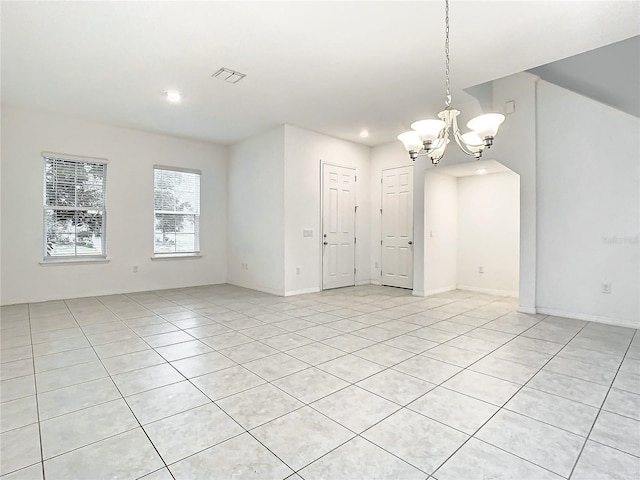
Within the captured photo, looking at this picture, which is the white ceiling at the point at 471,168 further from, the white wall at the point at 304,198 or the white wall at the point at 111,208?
the white wall at the point at 111,208

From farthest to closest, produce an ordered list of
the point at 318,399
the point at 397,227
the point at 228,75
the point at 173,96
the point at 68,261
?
the point at 397,227
the point at 68,261
the point at 173,96
the point at 228,75
the point at 318,399

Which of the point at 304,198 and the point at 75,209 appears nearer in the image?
the point at 75,209

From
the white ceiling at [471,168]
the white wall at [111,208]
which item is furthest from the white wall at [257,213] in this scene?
the white ceiling at [471,168]

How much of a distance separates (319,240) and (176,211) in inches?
112

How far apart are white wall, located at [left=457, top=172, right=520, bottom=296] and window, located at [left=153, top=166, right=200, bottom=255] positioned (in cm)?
514

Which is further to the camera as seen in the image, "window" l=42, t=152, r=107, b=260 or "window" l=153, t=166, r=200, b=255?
"window" l=153, t=166, r=200, b=255

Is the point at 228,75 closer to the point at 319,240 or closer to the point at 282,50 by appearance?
the point at 282,50

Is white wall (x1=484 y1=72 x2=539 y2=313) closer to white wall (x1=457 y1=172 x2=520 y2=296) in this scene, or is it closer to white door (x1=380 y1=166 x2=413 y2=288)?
white wall (x1=457 y1=172 x2=520 y2=296)

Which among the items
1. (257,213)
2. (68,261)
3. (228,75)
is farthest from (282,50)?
(68,261)

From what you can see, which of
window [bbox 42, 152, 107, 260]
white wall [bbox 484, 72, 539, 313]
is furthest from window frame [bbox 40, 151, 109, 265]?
white wall [bbox 484, 72, 539, 313]

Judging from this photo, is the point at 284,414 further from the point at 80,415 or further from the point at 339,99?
the point at 339,99

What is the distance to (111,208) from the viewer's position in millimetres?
5715

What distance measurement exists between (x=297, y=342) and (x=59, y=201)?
4.65m

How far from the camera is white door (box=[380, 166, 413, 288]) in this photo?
634cm
